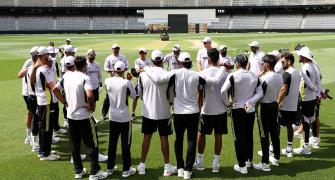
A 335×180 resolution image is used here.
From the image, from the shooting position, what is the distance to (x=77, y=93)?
724 cm

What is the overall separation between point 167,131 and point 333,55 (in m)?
25.7

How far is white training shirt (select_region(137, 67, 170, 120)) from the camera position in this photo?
7463 mm

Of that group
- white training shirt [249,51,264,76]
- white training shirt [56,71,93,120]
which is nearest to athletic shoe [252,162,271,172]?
white training shirt [56,71,93,120]

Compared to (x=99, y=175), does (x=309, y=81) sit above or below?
above

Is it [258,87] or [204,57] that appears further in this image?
[204,57]

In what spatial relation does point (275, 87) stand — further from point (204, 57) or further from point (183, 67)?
point (204, 57)

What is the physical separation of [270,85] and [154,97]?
2.37m

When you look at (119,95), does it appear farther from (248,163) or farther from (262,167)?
(262,167)

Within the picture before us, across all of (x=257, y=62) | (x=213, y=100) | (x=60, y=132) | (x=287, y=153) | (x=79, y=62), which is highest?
(x=79, y=62)

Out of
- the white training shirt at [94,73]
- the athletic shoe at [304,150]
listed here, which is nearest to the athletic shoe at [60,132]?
the white training shirt at [94,73]

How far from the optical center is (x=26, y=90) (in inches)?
392

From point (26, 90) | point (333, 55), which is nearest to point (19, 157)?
point (26, 90)

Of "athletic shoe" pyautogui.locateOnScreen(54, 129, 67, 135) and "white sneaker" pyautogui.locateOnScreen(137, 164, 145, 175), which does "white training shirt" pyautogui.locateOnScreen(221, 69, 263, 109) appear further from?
"athletic shoe" pyautogui.locateOnScreen(54, 129, 67, 135)

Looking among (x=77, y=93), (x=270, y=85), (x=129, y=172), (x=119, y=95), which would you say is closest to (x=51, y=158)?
(x=129, y=172)
